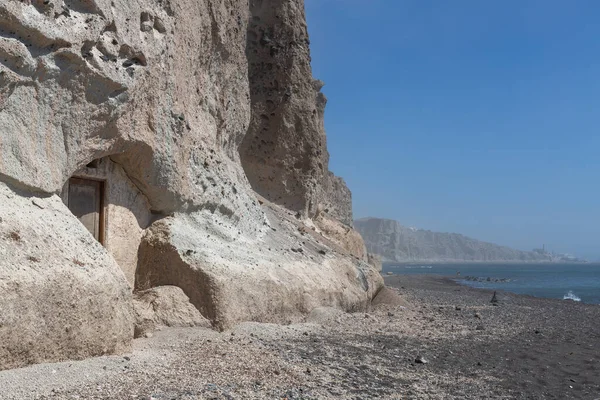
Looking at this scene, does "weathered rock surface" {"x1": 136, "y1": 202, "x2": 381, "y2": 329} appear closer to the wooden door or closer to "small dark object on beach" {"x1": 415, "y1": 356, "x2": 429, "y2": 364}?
the wooden door

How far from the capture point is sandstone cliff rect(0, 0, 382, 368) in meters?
6.30

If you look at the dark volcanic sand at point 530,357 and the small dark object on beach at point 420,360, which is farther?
the small dark object on beach at point 420,360

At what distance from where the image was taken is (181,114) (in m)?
10.1

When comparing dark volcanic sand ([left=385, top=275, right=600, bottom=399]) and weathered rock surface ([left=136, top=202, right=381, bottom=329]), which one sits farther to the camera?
weathered rock surface ([left=136, top=202, right=381, bottom=329])

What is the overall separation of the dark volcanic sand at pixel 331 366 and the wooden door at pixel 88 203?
6.16ft

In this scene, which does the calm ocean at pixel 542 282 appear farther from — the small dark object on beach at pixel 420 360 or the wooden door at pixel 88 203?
the wooden door at pixel 88 203

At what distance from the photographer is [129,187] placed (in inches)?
370

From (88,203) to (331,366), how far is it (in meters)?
4.11

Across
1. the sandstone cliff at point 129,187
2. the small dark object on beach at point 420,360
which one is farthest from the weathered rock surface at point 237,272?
the small dark object on beach at point 420,360

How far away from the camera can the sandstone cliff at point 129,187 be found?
20.7 feet

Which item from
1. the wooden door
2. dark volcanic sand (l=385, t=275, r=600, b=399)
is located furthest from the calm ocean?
the wooden door

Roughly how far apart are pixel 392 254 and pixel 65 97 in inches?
6812

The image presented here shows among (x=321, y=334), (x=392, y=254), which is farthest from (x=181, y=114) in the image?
(x=392, y=254)

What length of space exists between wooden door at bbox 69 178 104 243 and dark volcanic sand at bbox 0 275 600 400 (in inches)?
73.9
